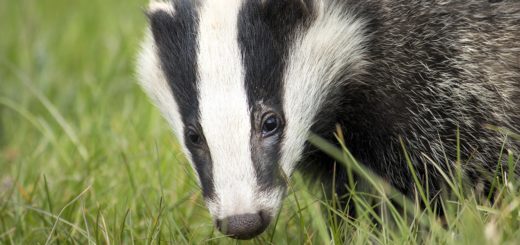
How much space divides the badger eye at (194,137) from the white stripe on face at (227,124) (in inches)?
5.4

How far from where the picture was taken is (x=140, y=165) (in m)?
4.83

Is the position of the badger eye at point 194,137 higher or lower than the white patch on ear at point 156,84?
lower

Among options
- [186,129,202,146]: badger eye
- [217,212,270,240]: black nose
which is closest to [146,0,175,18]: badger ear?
[186,129,202,146]: badger eye

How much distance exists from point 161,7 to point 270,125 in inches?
32.3

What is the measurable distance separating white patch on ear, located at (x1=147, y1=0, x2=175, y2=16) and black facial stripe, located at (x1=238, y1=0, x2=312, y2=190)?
1.35ft

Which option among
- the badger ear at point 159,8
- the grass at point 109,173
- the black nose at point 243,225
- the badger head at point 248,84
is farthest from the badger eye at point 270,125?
the badger ear at point 159,8

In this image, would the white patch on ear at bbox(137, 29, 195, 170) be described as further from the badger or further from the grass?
the grass

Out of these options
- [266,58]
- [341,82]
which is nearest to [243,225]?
[266,58]

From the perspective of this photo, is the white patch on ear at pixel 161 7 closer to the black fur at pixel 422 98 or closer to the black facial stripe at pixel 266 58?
the black facial stripe at pixel 266 58

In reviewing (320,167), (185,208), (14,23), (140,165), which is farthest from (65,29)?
(320,167)

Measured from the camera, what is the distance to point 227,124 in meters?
3.39

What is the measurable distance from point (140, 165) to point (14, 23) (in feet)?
10.4

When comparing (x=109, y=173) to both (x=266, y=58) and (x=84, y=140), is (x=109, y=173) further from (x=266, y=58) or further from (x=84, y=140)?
(x=266, y=58)

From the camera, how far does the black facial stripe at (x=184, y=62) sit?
3.58 m
